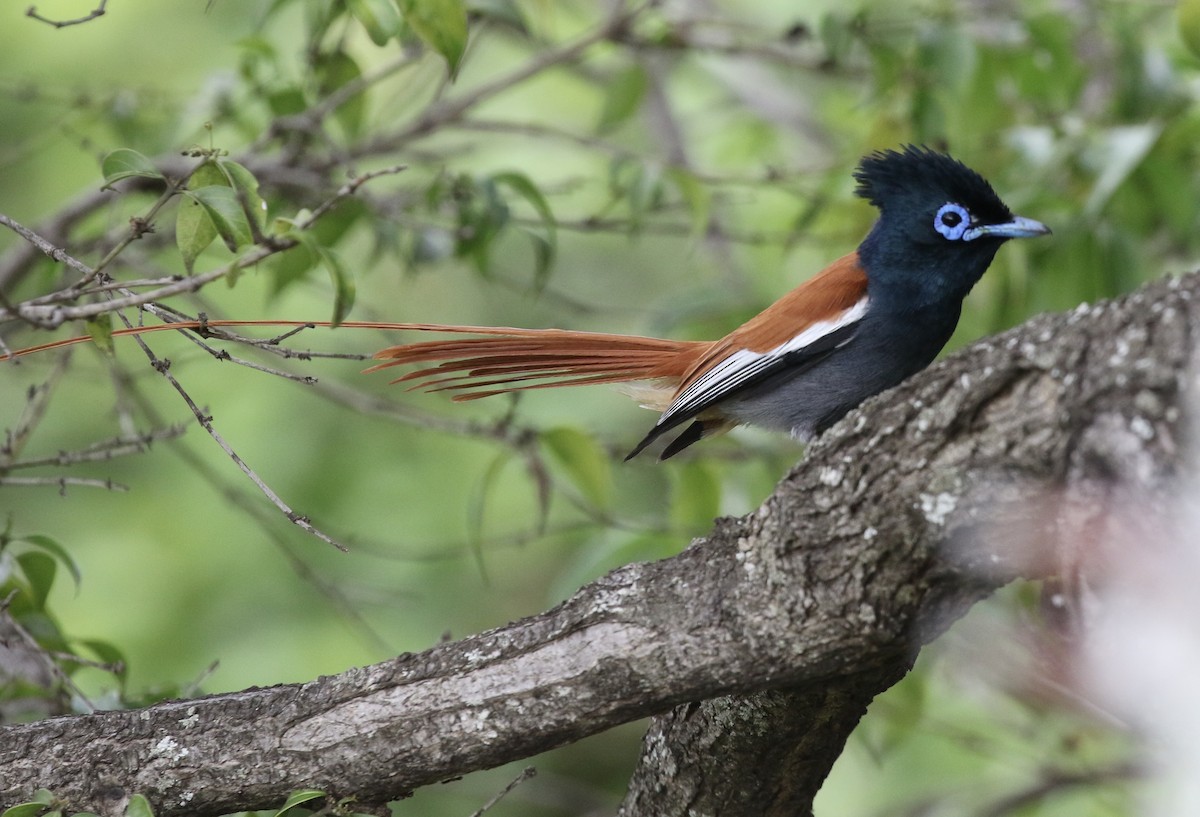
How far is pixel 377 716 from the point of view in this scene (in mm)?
2002

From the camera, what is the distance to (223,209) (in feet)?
5.72

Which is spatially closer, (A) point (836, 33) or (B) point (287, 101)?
(B) point (287, 101)

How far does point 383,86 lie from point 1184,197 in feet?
13.1

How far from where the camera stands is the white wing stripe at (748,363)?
2.81 metres

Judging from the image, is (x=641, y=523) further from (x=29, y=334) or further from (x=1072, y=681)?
(x=1072, y=681)

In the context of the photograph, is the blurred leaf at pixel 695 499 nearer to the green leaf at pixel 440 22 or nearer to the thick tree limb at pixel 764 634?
the thick tree limb at pixel 764 634

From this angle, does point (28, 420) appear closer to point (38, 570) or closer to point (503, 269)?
point (38, 570)

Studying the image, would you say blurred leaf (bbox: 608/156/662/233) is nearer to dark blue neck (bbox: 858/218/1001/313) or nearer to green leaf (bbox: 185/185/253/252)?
dark blue neck (bbox: 858/218/1001/313)

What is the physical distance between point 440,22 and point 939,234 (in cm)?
126

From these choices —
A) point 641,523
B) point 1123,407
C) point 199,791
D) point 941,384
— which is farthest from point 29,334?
point 1123,407

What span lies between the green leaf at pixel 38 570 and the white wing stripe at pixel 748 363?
4.33ft

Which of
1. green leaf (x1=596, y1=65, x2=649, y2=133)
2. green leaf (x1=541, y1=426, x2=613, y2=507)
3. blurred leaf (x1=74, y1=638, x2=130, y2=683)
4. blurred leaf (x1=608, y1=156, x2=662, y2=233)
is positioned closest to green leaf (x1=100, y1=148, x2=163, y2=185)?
blurred leaf (x1=74, y1=638, x2=130, y2=683)

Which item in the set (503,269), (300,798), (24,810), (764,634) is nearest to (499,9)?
(764,634)

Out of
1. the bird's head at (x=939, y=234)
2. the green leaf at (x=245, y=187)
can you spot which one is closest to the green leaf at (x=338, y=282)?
the green leaf at (x=245, y=187)
